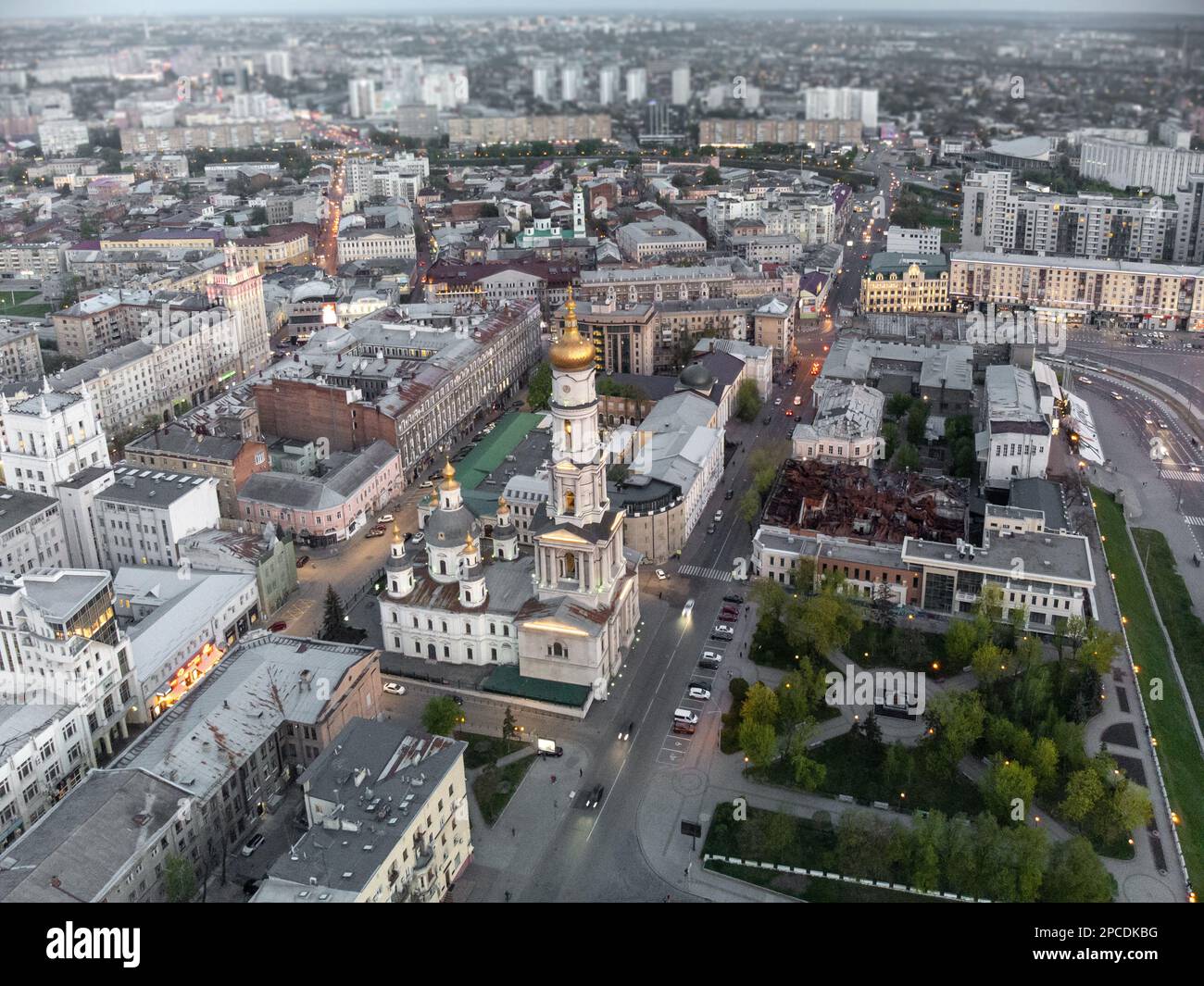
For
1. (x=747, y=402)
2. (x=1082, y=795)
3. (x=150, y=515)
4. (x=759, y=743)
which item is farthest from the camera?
(x=747, y=402)

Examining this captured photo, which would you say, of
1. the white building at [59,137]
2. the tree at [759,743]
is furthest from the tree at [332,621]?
the white building at [59,137]

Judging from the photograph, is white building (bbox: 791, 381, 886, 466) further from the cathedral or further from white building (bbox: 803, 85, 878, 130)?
white building (bbox: 803, 85, 878, 130)

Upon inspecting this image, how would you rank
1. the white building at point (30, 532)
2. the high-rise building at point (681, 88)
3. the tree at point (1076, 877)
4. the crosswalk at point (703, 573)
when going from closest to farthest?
the tree at point (1076, 877) → the white building at point (30, 532) → the crosswalk at point (703, 573) → the high-rise building at point (681, 88)

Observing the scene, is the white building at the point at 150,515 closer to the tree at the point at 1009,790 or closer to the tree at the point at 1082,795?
the tree at the point at 1009,790

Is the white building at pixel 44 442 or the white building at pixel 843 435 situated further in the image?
the white building at pixel 843 435

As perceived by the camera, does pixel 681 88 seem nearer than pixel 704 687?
No

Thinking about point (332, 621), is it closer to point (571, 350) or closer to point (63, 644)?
point (63, 644)

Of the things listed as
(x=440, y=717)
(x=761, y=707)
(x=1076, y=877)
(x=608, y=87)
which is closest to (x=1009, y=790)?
(x=1076, y=877)
